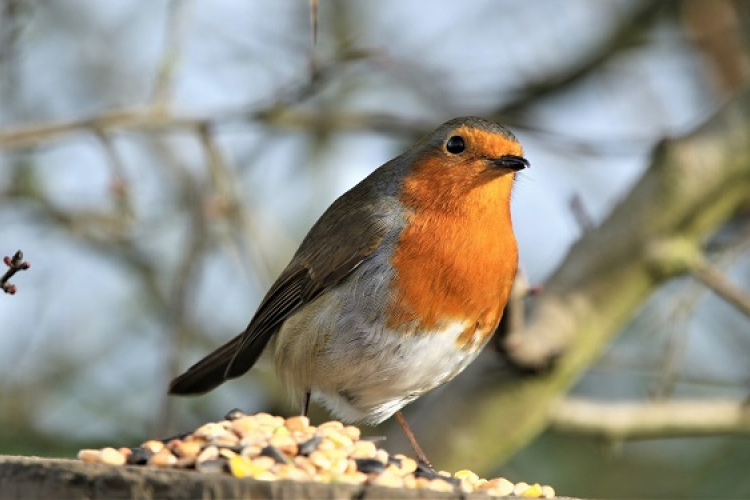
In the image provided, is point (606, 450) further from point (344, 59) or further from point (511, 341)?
point (344, 59)

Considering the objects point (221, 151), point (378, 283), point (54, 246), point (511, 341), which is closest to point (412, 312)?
point (378, 283)

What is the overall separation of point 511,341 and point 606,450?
3.08 ft

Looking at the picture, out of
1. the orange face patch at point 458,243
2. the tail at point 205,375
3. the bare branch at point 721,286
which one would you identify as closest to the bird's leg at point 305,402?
the tail at point 205,375

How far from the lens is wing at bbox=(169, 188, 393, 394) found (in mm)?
4242

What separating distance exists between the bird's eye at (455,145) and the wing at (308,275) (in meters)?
0.35

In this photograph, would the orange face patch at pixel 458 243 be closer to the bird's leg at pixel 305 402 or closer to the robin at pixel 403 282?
the robin at pixel 403 282

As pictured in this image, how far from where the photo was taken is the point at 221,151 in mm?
5527

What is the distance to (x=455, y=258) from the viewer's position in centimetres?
409

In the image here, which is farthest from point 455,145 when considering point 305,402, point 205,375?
point 205,375

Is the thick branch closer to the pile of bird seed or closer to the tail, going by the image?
the tail

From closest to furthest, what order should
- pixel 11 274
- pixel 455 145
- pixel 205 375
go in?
pixel 11 274
pixel 455 145
pixel 205 375

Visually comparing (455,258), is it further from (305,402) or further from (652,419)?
(652,419)

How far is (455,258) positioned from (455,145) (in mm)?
518

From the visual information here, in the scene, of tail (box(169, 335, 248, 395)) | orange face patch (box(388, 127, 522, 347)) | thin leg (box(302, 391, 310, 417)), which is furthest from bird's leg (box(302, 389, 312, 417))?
orange face patch (box(388, 127, 522, 347))
